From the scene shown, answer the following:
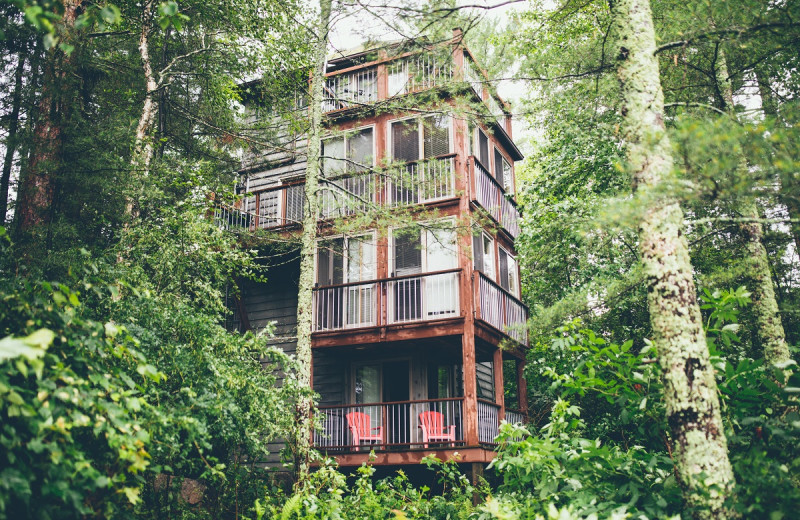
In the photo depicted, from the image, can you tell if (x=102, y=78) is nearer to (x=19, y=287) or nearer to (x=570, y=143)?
(x=19, y=287)

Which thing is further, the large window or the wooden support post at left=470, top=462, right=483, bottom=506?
the large window

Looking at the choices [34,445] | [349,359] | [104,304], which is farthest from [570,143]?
[34,445]

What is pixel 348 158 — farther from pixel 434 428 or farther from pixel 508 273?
pixel 434 428

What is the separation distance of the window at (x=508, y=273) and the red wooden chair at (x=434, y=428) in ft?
14.7

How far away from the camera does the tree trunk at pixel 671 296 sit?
165 inches

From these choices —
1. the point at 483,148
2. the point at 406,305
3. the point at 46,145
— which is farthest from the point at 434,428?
the point at 46,145

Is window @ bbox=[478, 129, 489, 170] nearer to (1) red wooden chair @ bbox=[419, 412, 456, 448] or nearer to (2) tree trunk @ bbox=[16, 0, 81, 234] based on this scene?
(1) red wooden chair @ bbox=[419, 412, 456, 448]

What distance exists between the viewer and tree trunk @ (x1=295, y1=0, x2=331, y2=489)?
8.51 m

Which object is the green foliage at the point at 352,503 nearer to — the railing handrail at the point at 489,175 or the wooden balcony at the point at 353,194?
the wooden balcony at the point at 353,194

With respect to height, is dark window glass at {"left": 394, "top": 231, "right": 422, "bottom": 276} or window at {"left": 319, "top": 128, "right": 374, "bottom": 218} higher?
window at {"left": 319, "top": 128, "right": 374, "bottom": 218}

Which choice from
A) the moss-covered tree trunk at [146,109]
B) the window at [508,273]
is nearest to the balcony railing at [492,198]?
the window at [508,273]

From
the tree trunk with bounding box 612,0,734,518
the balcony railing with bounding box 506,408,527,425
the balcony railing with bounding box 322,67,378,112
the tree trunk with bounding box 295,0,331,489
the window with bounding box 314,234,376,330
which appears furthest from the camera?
the balcony railing with bounding box 322,67,378,112

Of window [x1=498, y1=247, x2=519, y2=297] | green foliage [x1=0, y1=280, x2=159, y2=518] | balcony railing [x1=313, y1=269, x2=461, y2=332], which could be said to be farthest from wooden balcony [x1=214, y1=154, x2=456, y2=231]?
green foliage [x1=0, y1=280, x2=159, y2=518]

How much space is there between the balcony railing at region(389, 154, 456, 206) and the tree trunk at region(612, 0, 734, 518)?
545cm
